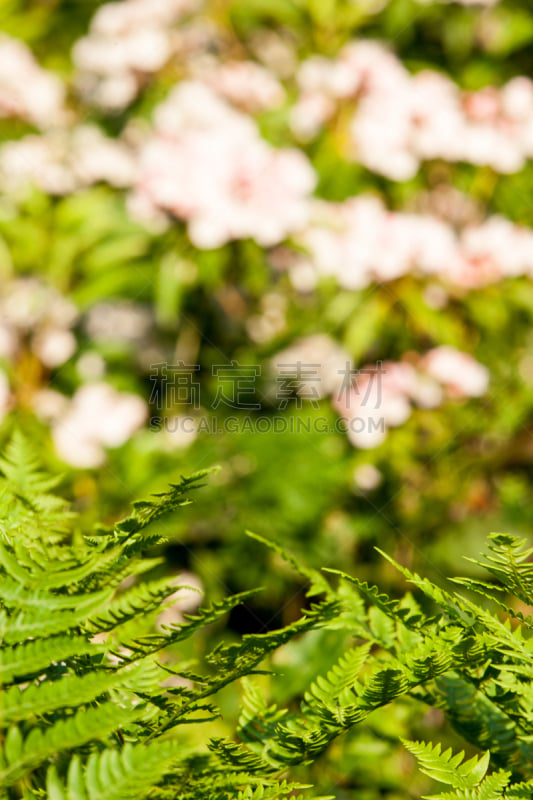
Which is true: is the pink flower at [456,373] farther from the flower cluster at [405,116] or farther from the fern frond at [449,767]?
the fern frond at [449,767]

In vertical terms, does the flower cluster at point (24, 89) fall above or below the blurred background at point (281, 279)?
above

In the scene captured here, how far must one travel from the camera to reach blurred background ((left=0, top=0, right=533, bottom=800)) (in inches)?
74.9

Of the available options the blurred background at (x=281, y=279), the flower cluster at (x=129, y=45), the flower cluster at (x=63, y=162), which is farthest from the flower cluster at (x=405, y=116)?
the flower cluster at (x=63, y=162)

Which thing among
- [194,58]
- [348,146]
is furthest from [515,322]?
[194,58]

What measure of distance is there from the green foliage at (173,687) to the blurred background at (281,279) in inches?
49.0

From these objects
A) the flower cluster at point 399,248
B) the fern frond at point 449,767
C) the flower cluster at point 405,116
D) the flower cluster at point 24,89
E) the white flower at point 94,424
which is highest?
the flower cluster at point 24,89

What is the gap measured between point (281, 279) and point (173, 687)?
1989 millimetres

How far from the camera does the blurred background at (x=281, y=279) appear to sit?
190 centimetres

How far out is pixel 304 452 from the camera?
75.5 inches

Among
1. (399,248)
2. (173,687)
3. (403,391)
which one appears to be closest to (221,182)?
(399,248)

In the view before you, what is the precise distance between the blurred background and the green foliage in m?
1.24

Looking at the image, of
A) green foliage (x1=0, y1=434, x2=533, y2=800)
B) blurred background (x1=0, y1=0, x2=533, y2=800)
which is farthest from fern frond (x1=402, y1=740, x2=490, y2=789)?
blurred background (x1=0, y1=0, x2=533, y2=800)

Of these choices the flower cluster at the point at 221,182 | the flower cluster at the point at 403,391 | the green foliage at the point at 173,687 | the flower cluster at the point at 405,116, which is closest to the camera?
the green foliage at the point at 173,687

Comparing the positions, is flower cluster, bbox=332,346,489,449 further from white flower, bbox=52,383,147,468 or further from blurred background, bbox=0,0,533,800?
white flower, bbox=52,383,147,468
